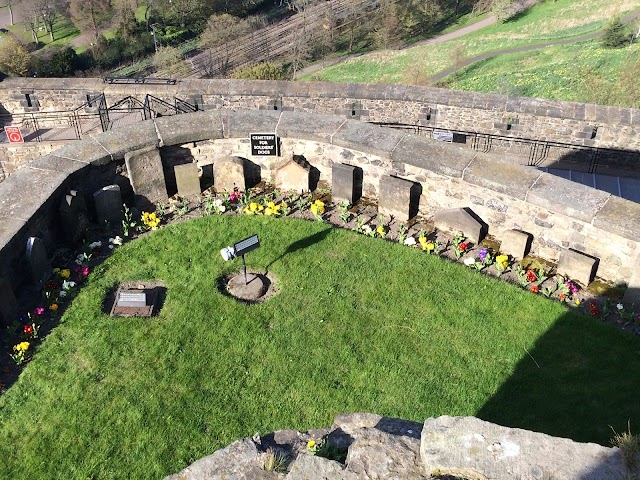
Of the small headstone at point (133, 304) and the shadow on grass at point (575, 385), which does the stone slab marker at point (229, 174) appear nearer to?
the small headstone at point (133, 304)

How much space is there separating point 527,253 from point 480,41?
36.6 meters

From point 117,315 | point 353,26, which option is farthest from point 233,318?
point 353,26

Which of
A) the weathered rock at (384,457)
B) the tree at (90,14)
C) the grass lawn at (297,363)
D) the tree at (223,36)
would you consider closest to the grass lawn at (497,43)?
the tree at (223,36)

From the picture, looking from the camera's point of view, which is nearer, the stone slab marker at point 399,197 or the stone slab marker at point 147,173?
the stone slab marker at point 399,197

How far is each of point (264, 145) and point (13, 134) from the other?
7630 millimetres

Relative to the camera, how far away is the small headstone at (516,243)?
8523 millimetres

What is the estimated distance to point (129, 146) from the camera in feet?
31.8

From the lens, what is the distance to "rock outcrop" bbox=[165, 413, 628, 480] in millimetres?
4199

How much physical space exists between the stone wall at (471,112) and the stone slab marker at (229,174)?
3.94m

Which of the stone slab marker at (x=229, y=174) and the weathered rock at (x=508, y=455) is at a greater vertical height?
the weathered rock at (x=508, y=455)

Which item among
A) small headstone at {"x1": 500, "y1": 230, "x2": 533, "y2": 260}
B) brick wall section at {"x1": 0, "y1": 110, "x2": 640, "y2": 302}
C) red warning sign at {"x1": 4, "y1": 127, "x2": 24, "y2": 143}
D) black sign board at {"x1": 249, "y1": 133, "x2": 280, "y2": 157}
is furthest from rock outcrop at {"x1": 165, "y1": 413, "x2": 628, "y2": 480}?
red warning sign at {"x1": 4, "y1": 127, "x2": 24, "y2": 143}

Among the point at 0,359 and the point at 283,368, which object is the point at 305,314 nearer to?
the point at 283,368

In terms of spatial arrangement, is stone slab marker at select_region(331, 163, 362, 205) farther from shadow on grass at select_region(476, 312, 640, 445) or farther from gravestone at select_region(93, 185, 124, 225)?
shadow on grass at select_region(476, 312, 640, 445)

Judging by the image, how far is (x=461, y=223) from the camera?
905cm
